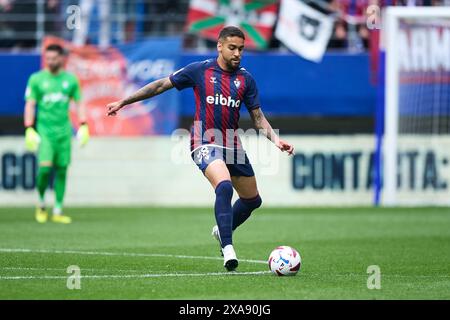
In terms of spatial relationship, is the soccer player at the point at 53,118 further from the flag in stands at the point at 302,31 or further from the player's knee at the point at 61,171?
the flag in stands at the point at 302,31

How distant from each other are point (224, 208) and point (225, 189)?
20 centimetres

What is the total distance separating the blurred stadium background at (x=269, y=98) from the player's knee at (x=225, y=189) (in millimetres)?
10223

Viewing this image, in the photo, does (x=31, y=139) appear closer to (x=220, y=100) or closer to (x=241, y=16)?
(x=220, y=100)

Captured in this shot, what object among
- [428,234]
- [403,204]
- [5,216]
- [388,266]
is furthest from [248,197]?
[403,204]

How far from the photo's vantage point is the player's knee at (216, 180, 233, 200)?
31.1ft

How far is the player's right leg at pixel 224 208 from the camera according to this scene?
9392 millimetres

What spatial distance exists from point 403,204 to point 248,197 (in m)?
10.8

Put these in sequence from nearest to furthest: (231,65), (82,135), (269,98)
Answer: (231,65), (82,135), (269,98)

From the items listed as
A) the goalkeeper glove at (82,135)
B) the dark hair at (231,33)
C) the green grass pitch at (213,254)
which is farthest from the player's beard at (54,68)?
the dark hair at (231,33)

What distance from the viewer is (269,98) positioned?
21.7m

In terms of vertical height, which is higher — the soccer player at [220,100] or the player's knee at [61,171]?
the soccer player at [220,100]

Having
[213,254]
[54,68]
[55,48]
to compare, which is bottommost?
[213,254]

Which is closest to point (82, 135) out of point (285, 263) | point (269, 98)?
point (269, 98)

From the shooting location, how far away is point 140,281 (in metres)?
8.79
